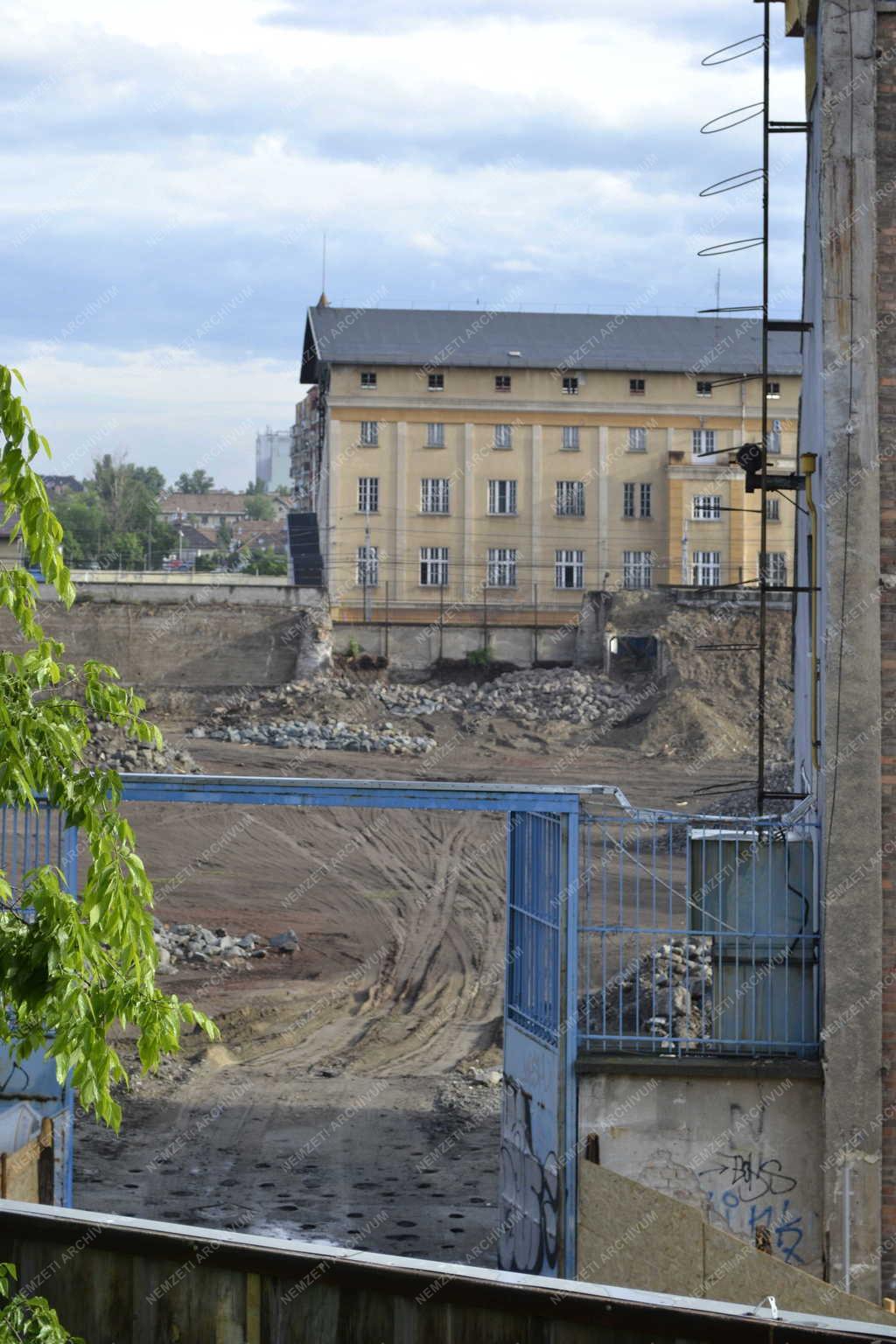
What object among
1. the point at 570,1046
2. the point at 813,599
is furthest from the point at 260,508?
the point at 570,1046

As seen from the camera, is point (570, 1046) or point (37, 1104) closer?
point (570, 1046)

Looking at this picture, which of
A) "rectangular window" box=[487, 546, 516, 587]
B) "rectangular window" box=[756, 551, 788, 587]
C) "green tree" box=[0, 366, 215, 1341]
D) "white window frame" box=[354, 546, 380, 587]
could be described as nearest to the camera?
"green tree" box=[0, 366, 215, 1341]

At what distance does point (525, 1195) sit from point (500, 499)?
49.5m

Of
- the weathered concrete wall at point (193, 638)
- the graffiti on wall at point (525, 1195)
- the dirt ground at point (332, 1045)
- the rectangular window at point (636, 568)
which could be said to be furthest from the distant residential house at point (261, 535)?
the graffiti on wall at point (525, 1195)

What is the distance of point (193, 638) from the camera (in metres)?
54.0

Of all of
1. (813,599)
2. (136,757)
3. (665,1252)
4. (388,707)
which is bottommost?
(665,1252)

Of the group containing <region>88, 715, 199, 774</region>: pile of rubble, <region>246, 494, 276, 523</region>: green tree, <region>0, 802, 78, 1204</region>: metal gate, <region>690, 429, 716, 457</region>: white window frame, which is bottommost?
<region>0, 802, 78, 1204</region>: metal gate

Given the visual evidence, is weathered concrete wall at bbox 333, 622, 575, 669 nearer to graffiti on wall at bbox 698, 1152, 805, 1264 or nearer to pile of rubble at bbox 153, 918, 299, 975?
pile of rubble at bbox 153, 918, 299, 975

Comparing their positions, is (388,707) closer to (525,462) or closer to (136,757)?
(136,757)

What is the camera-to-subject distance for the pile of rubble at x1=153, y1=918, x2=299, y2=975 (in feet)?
79.0

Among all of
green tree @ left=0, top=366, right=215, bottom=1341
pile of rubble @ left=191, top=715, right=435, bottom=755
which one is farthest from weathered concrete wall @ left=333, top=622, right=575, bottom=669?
green tree @ left=0, top=366, right=215, bottom=1341

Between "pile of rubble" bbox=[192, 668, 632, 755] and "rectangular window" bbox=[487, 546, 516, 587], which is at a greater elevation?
"rectangular window" bbox=[487, 546, 516, 587]

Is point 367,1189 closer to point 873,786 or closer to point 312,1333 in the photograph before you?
point 873,786

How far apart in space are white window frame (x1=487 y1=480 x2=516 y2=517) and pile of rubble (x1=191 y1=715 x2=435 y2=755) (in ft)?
50.4
